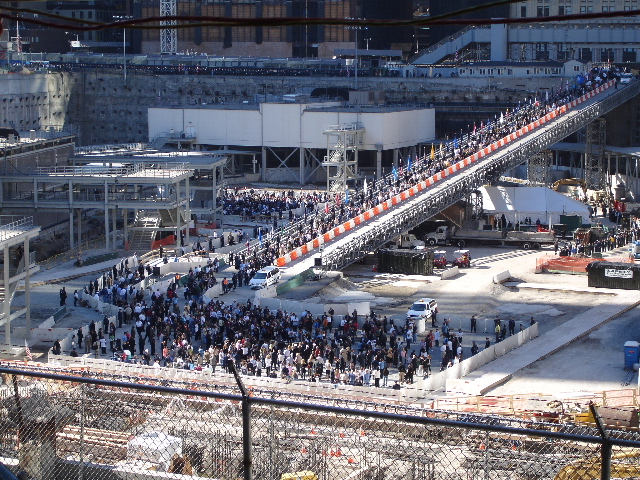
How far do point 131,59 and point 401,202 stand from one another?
218ft

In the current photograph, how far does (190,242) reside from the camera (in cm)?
6406

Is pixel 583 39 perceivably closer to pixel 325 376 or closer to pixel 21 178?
pixel 21 178

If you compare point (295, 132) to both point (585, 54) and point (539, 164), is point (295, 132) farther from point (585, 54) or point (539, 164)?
point (585, 54)

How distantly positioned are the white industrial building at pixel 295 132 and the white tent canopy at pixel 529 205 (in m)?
18.7

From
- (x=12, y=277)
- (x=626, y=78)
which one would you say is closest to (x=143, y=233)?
(x=12, y=277)

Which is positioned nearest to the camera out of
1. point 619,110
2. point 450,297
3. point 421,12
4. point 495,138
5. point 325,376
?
point 325,376

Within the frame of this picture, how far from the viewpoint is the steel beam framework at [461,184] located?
55.7 metres

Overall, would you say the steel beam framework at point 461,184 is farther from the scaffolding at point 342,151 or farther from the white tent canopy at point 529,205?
the scaffolding at point 342,151

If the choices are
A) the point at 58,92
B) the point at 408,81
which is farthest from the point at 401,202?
the point at 58,92

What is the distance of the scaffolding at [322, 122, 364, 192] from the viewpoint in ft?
256

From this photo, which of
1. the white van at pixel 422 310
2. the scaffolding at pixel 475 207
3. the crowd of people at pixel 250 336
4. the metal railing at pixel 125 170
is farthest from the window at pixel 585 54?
the white van at pixel 422 310

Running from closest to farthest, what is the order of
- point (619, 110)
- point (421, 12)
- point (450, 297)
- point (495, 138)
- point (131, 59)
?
point (450, 297)
point (495, 138)
point (619, 110)
point (131, 59)
point (421, 12)

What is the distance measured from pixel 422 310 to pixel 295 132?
47.7 m

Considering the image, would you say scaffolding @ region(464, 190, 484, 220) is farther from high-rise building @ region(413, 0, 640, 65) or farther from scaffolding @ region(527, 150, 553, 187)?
high-rise building @ region(413, 0, 640, 65)
